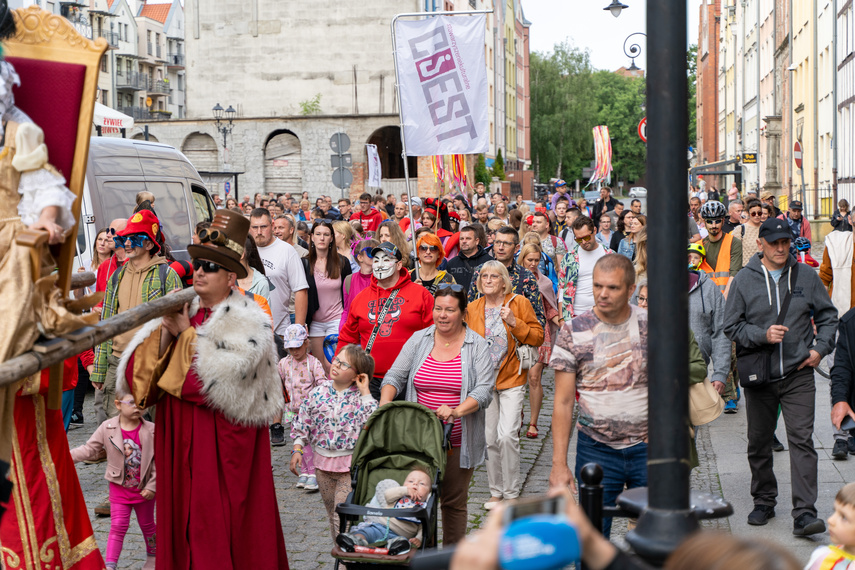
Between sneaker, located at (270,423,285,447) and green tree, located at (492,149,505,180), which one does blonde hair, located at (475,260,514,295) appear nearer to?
sneaker, located at (270,423,285,447)

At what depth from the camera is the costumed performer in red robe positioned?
4.94 metres

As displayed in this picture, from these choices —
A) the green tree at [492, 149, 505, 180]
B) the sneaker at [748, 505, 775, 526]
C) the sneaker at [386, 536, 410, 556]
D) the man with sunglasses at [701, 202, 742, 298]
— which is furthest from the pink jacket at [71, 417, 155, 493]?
the green tree at [492, 149, 505, 180]

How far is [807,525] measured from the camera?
6664 millimetres

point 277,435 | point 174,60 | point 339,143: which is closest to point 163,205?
point 277,435

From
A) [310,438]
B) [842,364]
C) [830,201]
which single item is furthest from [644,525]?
[830,201]

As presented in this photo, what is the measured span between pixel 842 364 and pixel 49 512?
188 inches

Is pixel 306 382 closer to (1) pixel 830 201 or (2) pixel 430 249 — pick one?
(2) pixel 430 249

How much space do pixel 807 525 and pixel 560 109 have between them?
84.0 m

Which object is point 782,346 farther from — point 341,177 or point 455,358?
point 341,177

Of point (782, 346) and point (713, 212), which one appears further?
point (713, 212)

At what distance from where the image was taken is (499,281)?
26.5 feet

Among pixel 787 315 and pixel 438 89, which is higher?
pixel 438 89

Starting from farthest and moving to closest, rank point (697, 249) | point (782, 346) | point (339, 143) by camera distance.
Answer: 1. point (339, 143)
2. point (697, 249)
3. point (782, 346)

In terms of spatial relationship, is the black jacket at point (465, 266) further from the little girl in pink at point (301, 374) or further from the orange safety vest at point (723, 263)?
the little girl in pink at point (301, 374)
